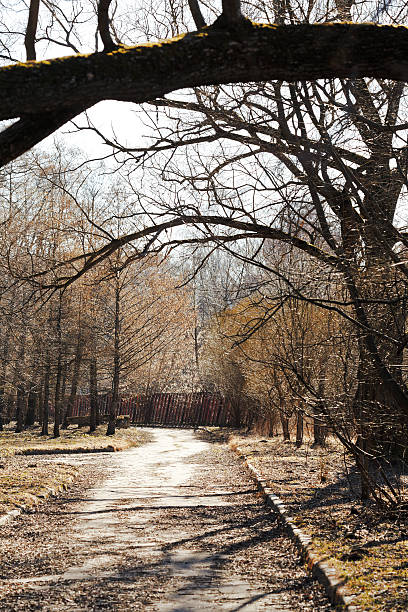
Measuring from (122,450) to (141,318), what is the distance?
20.9 ft

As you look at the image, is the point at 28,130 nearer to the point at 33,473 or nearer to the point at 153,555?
the point at 153,555

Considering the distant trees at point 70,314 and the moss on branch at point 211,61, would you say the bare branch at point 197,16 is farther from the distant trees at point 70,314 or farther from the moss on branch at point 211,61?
the distant trees at point 70,314

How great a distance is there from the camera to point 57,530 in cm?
791

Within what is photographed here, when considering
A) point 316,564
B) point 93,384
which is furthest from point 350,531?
point 93,384

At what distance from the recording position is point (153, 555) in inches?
259

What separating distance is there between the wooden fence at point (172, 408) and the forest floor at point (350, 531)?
2404 centimetres

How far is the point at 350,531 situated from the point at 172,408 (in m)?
32.9

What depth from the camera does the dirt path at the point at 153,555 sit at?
508 centimetres

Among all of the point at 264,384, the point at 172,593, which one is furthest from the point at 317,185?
the point at 264,384

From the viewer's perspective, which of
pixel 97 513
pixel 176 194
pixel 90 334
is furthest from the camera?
pixel 90 334

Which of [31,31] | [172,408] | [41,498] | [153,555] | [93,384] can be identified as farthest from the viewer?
[172,408]

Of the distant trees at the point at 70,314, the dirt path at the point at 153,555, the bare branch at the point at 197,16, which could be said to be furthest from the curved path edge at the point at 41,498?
the distant trees at the point at 70,314

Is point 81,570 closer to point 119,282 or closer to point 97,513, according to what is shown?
point 97,513

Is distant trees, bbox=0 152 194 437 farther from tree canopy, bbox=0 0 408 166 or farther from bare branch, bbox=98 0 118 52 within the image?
tree canopy, bbox=0 0 408 166
